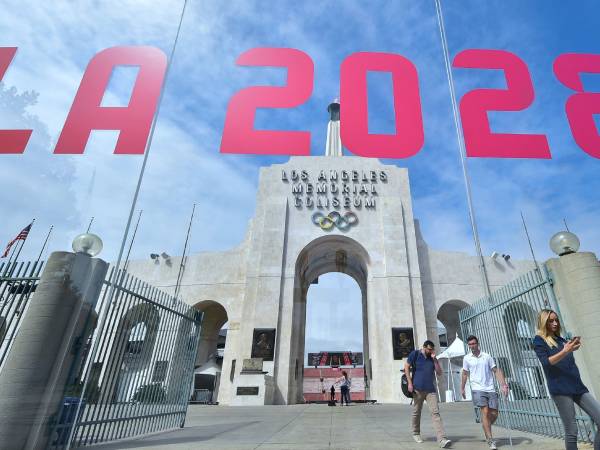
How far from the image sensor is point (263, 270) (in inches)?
920

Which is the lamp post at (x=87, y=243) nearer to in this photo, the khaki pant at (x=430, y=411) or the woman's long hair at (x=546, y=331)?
the khaki pant at (x=430, y=411)

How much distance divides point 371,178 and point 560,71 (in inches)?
678

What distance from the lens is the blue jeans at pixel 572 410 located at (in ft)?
12.8

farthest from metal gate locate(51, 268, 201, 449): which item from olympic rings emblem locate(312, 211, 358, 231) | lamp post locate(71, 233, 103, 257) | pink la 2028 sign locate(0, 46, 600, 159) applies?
olympic rings emblem locate(312, 211, 358, 231)

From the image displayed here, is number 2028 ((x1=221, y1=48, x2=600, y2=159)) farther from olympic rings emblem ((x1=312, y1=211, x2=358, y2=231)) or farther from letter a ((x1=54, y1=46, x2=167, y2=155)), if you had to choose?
olympic rings emblem ((x1=312, y1=211, x2=358, y2=231))

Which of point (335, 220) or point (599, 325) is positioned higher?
point (335, 220)

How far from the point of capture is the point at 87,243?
599cm

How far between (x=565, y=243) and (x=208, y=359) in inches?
1075

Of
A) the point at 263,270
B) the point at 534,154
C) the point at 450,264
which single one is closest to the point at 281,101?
the point at 534,154

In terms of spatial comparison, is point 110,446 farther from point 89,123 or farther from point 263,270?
point 263,270

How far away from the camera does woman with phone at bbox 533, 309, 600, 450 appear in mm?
3906

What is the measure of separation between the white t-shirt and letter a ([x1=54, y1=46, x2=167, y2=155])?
8.01 m

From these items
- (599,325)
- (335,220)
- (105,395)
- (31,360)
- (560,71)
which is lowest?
(105,395)

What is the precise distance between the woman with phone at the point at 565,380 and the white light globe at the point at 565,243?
2.84m
